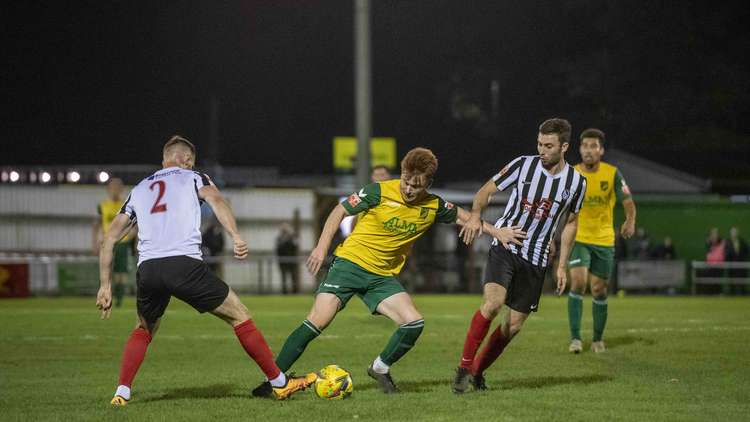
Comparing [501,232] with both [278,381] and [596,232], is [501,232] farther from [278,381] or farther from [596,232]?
[596,232]

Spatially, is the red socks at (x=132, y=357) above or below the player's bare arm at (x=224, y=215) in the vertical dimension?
below

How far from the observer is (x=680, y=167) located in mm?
42594

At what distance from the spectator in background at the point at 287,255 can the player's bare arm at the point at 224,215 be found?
19.2 meters

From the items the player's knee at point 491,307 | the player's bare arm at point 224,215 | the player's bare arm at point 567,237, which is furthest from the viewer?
the player's bare arm at point 567,237

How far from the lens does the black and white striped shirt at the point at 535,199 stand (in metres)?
9.48

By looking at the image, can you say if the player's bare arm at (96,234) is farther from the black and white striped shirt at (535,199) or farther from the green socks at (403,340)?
the black and white striped shirt at (535,199)

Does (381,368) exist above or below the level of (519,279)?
below

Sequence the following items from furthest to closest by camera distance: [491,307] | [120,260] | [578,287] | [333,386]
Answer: [120,260] < [578,287] < [491,307] < [333,386]

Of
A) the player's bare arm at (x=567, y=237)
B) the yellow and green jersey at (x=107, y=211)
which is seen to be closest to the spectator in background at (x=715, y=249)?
the yellow and green jersey at (x=107, y=211)

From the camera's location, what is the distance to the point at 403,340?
29.8 feet

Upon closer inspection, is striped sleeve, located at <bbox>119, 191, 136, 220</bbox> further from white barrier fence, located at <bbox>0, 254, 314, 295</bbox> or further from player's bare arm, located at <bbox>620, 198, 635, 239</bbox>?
white barrier fence, located at <bbox>0, 254, 314, 295</bbox>

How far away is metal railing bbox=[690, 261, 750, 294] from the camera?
26594mm

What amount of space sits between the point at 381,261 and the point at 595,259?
435 centimetres

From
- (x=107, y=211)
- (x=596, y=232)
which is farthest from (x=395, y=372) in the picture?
(x=107, y=211)
